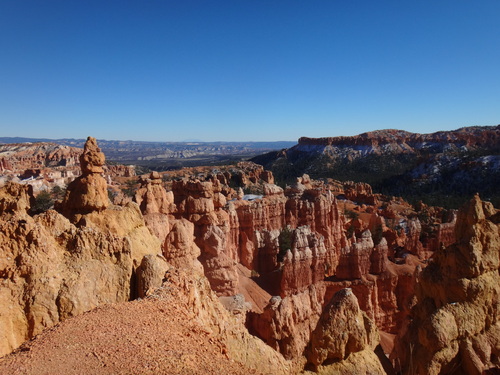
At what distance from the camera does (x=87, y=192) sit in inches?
496

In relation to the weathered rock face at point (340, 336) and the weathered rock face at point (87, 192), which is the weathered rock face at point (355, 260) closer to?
the weathered rock face at point (340, 336)

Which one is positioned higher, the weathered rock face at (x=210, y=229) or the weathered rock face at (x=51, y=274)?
the weathered rock face at (x=51, y=274)

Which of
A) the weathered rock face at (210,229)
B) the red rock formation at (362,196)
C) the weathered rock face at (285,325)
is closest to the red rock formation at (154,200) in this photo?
the weathered rock face at (210,229)

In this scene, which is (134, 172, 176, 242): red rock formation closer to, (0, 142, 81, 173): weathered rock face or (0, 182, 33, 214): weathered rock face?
(0, 182, 33, 214): weathered rock face

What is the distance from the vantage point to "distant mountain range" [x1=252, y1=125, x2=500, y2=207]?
7906cm

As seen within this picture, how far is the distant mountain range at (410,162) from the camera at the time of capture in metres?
79.1

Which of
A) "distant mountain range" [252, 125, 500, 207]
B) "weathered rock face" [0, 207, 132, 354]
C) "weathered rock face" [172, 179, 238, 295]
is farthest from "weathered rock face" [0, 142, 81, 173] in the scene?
"weathered rock face" [0, 207, 132, 354]

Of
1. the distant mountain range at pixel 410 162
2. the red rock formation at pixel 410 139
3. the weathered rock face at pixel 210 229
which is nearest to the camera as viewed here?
the weathered rock face at pixel 210 229

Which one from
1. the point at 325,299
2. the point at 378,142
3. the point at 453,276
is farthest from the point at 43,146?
the point at 453,276

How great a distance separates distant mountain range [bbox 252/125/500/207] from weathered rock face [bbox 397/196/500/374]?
4800 centimetres

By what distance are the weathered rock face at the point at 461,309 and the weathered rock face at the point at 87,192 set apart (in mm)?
11982

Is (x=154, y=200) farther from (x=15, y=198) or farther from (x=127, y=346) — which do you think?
(x=127, y=346)

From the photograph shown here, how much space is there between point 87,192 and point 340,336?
30.6ft

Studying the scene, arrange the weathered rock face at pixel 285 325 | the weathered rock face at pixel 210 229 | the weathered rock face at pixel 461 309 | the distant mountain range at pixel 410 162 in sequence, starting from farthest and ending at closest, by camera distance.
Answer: the distant mountain range at pixel 410 162, the weathered rock face at pixel 210 229, the weathered rock face at pixel 285 325, the weathered rock face at pixel 461 309
